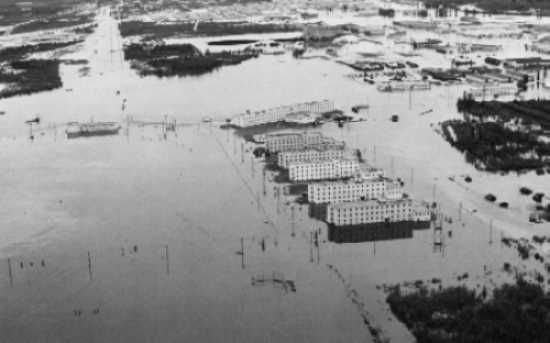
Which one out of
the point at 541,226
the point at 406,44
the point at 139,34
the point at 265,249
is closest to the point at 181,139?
the point at 265,249

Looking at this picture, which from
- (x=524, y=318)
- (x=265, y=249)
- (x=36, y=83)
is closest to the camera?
(x=524, y=318)

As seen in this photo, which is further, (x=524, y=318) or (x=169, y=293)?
(x=169, y=293)

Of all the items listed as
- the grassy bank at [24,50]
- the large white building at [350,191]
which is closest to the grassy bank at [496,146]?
the large white building at [350,191]

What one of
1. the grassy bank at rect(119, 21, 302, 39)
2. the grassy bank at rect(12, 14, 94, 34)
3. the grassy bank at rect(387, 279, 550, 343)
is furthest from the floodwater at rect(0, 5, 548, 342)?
the grassy bank at rect(12, 14, 94, 34)

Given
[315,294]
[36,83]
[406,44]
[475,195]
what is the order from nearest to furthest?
[315,294], [475,195], [36,83], [406,44]

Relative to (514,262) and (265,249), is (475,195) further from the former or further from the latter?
(265,249)

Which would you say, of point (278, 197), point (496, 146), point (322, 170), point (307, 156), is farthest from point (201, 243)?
point (496, 146)

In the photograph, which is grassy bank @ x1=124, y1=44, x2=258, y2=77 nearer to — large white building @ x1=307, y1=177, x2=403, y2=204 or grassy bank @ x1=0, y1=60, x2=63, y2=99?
grassy bank @ x1=0, y1=60, x2=63, y2=99
